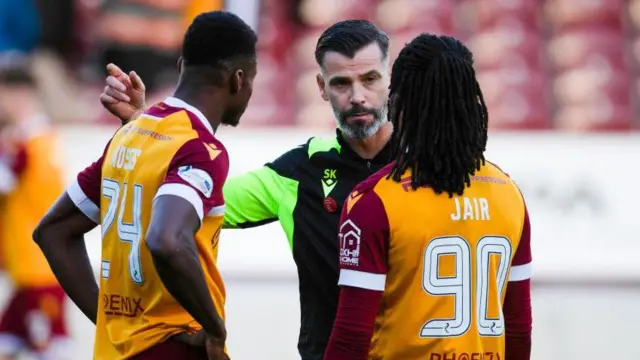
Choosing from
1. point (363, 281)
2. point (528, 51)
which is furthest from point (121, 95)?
point (528, 51)

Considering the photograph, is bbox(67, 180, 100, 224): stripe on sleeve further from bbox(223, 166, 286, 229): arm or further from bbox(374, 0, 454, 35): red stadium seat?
bbox(374, 0, 454, 35): red stadium seat

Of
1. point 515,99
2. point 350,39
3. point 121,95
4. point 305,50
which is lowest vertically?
point 121,95

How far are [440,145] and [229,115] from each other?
0.69 meters

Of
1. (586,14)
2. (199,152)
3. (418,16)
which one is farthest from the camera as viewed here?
(586,14)

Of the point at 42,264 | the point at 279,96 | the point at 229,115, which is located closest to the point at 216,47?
the point at 229,115

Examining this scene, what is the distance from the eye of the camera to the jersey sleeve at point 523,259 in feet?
11.8

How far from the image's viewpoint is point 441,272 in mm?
3406

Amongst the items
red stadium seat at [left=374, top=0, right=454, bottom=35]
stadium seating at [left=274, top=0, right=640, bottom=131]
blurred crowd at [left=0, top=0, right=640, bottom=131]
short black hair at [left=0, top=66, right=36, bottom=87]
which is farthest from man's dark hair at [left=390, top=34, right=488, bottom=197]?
red stadium seat at [left=374, top=0, right=454, bottom=35]

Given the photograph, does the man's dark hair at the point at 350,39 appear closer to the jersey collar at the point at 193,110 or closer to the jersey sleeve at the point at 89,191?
the jersey collar at the point at 193,110

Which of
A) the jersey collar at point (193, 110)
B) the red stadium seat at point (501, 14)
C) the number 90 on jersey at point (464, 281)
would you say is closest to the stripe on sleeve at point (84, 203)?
the jersey collar at point (193, 110)

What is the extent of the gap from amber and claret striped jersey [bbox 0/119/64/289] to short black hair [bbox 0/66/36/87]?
1.28 feet

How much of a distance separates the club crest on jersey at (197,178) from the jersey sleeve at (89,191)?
52cm

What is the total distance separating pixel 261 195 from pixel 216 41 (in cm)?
78

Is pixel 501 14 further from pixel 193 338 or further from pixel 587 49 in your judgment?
pixel 193 338
